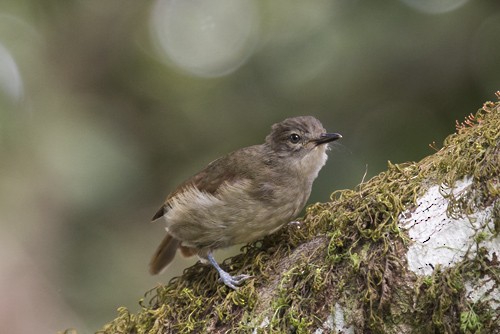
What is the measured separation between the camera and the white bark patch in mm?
2201

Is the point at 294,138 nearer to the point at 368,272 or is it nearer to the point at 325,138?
the point at 325,138

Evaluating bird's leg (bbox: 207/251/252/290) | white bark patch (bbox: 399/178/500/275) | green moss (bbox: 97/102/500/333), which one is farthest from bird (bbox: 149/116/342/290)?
white bark patch (bbox: 399/178/500/275)

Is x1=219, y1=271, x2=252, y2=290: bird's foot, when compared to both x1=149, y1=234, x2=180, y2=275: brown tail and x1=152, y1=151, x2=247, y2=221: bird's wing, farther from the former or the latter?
x1=149, y1=234, x2=180, y2=275: brown tail

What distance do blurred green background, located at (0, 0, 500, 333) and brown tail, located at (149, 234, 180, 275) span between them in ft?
4.83

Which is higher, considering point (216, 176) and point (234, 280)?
point (216, 176)

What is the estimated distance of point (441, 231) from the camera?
7.41 ft

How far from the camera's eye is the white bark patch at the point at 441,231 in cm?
220

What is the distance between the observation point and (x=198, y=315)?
9.28 ft

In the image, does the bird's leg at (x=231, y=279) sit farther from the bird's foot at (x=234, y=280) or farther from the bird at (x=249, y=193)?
the bird at (x=249, y=193)

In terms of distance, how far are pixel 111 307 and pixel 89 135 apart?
165cm

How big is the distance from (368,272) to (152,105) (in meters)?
5.32

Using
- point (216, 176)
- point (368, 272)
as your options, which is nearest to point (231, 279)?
point (368, 272)

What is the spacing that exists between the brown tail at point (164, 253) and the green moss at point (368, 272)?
1.00m

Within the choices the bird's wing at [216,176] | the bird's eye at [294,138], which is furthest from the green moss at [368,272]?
the bird's eye at [294,138]
